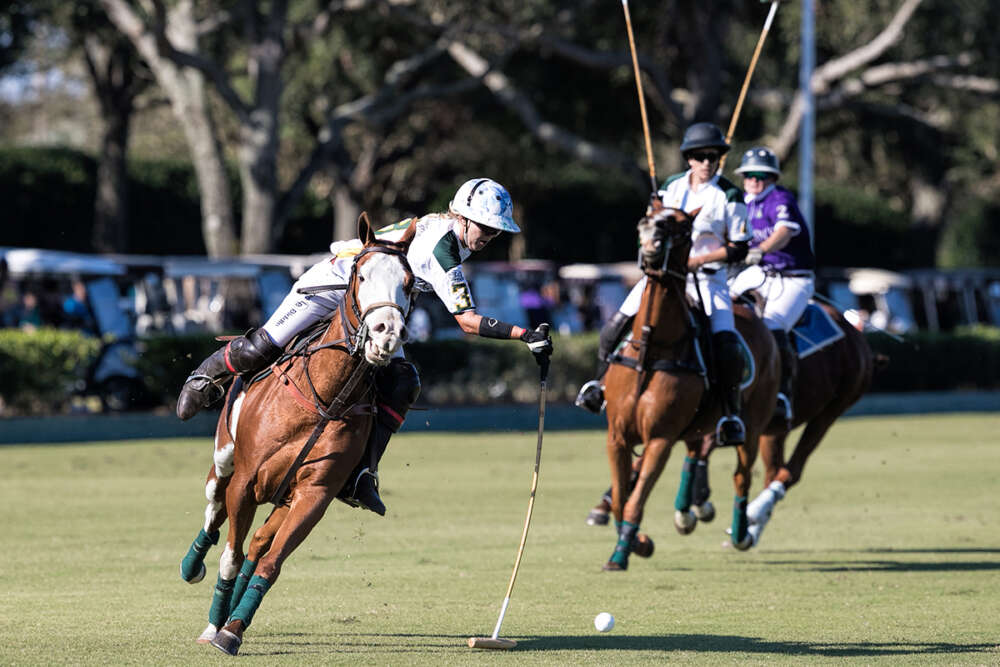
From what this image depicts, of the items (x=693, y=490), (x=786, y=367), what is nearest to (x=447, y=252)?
(x=693, y=490)

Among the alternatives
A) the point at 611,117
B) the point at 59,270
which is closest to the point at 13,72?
the point at 59,270

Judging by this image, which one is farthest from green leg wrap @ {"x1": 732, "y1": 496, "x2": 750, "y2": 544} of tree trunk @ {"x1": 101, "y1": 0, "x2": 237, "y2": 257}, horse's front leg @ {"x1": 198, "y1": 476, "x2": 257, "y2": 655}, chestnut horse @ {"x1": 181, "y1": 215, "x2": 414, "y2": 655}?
tree trunk @ {"x1": 101, "y1": 0, "x2": 237, "y2": 257}

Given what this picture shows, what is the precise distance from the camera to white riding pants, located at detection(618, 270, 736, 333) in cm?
1114

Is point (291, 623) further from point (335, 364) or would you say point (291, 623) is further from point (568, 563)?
point (568, 563)

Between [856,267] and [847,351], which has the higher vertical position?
[847,351]

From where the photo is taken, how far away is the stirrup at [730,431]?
11.0m

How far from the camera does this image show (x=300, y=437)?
745 cm

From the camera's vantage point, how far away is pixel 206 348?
78.4 feet

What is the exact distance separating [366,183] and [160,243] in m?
6.36

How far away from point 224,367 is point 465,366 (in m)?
18.9

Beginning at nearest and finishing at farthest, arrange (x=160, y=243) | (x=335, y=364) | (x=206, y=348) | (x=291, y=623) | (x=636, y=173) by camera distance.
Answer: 1. (x=335, y=364)
2. (x=291, y=623)
3. (x=206, y=348)
4. (x=636, y=173)
5. (x=160, y=243)

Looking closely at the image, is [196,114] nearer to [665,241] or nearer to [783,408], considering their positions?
[783,408]

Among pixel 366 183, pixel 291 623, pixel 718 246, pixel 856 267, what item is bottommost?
pixel 856 267

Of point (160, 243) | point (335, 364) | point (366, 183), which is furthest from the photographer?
point (366, 183)
